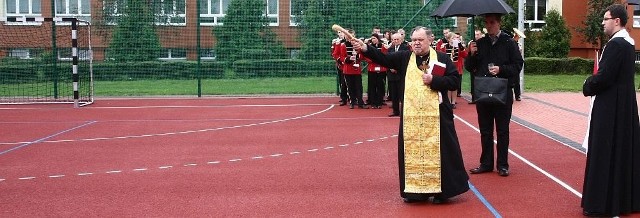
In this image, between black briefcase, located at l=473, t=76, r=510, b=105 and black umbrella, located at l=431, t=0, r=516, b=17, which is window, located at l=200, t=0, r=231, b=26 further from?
black briefcase, located at l=473, t=76, r=510, b=105

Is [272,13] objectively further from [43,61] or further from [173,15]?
[43,61]

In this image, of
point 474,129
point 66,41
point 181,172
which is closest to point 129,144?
point 181,172

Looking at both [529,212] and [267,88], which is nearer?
[529,212]

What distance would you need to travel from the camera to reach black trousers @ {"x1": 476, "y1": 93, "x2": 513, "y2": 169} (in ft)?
31.9

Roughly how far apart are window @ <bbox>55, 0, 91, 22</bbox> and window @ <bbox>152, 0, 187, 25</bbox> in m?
2.03

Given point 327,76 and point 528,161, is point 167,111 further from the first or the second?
point 528,161

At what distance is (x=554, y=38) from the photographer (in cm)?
3600

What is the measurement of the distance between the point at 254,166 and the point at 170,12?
15.1 metres

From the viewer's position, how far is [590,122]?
7.50 m

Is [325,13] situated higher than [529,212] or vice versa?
[325,13]

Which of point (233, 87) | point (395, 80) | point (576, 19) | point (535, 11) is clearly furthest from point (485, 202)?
point (576, 19)

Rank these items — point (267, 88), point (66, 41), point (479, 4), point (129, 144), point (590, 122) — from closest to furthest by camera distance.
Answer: point (590, 122) → point (479, 4) → point (129, 144) → point (66, 41) → point (267, 88)

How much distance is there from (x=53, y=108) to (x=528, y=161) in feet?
43.1

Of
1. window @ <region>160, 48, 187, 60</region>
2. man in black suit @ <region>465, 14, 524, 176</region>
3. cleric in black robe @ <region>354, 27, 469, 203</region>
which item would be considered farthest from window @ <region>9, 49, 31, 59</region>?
cleric in black robe @ <region>354, 27, 469, 203</region>
